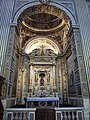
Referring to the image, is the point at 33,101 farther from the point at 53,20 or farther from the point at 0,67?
the point at 53,20

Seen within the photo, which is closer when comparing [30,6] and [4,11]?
[4,11]

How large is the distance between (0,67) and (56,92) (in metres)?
6.38

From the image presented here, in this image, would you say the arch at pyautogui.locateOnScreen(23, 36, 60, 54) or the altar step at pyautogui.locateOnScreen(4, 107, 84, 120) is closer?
the altar step at pyautogui.locateOnScreen(4, 107, 84, 120)

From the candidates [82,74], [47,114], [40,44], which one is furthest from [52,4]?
[47,114]

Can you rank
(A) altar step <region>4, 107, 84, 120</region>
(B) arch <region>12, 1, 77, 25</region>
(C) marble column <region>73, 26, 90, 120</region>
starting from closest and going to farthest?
(A) altar step <region>4, 107, 84, 120</region> → (C) marble column <region>73, 26, 90, 120</region> → (B) arch <region>12, 1, 77, 25</region>

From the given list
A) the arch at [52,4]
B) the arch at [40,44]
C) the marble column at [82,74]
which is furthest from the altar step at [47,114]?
the arch at [40,44]

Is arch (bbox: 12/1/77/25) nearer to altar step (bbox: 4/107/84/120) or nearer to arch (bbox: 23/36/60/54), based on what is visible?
arch (bbox: 23/36/60/54)

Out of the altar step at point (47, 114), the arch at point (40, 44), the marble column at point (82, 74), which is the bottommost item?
the altar step at point (47, 114)

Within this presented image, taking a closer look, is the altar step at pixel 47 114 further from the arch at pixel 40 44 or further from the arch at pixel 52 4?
the arch at pixel 40 44

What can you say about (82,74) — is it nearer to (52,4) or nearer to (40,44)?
(52,4)

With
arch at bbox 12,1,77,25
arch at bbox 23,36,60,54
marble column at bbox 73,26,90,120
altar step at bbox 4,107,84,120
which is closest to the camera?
altar step at bbox 4,107,84,120

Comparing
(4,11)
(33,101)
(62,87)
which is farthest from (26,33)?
(33,101)

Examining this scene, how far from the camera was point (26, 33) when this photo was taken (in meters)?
12.3

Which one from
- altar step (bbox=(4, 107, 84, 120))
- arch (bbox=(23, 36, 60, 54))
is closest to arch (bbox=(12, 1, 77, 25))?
arch (bbox=(23, 36, 60, 54))
